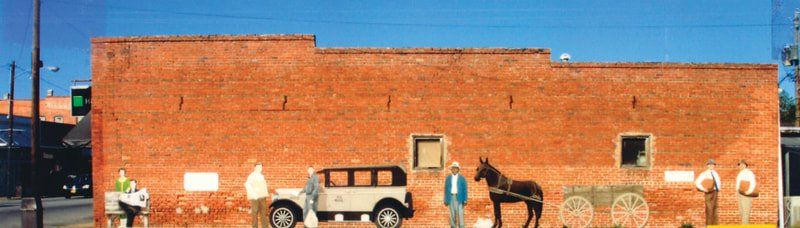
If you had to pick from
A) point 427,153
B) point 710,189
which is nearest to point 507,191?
→ point 427,153

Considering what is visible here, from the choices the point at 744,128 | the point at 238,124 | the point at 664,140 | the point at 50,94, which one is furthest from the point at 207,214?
the point at 50,94

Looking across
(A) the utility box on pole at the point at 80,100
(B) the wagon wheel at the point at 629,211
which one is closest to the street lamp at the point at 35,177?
(A) the utility box on pole at the point at 80,100

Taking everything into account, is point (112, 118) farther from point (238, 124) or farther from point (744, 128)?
point (744, 128)

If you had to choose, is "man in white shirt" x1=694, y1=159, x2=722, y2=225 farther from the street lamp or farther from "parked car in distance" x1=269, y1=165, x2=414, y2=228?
the street lamp

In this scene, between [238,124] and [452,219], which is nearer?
[452,219]

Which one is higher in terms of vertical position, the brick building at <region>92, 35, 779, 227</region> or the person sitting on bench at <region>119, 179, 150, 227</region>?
the brick building at <region>92, 35, 779, 227</region>

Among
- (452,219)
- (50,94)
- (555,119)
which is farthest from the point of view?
(50,94)

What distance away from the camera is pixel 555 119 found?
17469 millimetres

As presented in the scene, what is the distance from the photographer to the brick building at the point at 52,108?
214 ft

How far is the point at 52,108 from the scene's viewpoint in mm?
65875

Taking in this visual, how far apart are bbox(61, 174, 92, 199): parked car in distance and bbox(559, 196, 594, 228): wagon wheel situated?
90.9 ft

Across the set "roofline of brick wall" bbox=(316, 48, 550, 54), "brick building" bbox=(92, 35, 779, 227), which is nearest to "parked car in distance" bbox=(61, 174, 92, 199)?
"brick building" bbox=(92, 35, 779, 227)

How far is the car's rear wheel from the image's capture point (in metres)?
16.1

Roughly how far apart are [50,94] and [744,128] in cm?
6615
